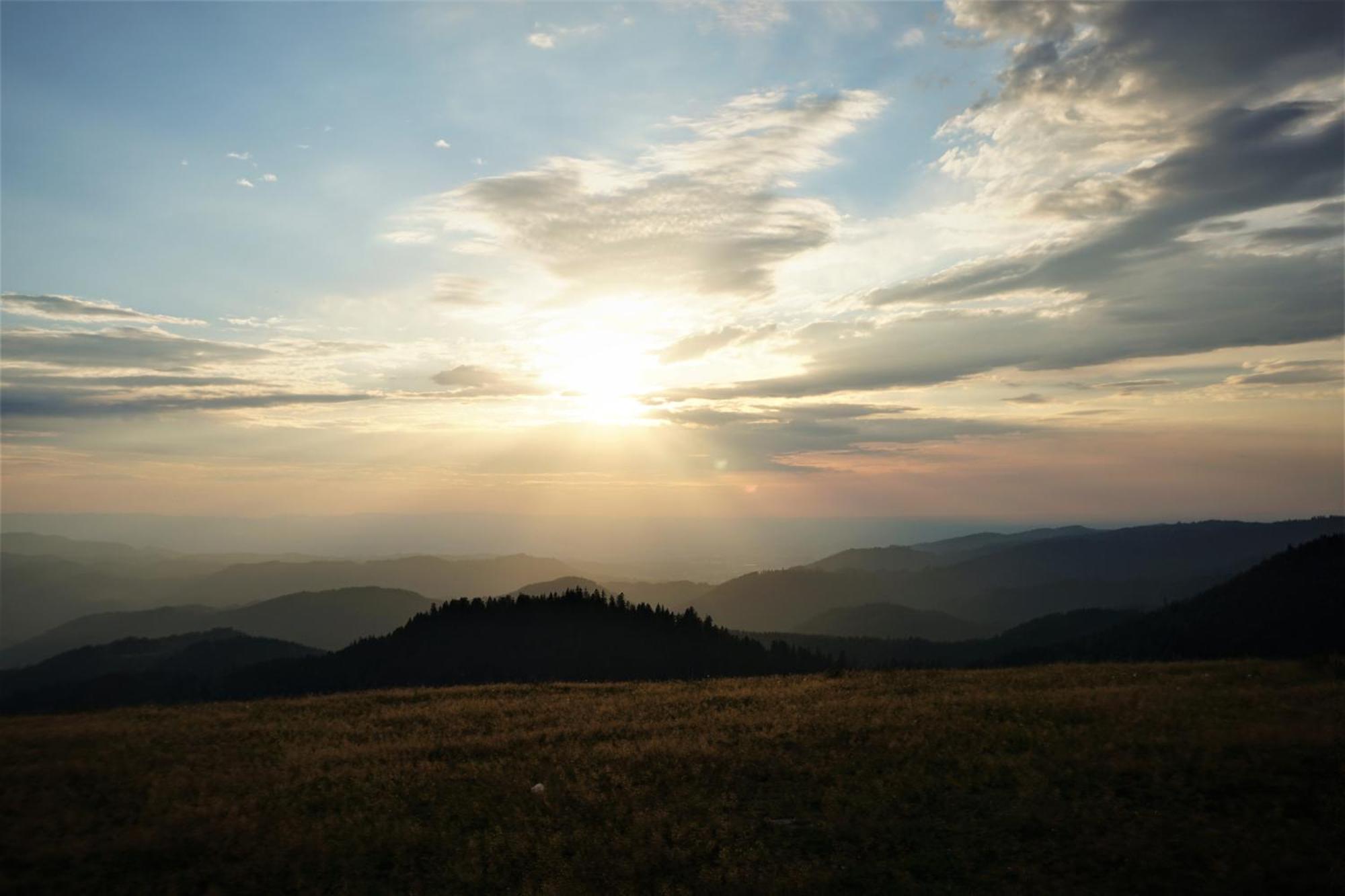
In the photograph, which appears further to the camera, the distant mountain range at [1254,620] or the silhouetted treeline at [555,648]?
the silhouetted treeline at [555,648]

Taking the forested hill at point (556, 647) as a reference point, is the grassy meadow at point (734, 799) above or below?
above

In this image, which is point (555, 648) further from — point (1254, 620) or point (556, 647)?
point (1254, 620)

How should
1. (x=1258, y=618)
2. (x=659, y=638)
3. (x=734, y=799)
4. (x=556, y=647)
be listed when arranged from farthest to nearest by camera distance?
(x=556, y=647) → (x=659, y=638) → (x=1258, y=618) → (x=734, y=799)

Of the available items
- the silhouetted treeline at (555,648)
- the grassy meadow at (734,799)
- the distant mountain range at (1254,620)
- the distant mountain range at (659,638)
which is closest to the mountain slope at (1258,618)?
the distant mountain range at (1254,620)

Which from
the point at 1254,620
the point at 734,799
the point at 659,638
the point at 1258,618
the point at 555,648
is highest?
the point at 734,799

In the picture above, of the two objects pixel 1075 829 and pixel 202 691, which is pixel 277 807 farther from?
pixel 202 691

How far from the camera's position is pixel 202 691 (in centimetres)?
19388

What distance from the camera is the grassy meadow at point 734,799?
1375cm

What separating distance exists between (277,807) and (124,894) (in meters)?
4.38

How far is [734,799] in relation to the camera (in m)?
17.6

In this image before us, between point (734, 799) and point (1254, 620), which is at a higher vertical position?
point (734, 799)

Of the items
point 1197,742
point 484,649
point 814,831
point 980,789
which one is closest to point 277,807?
point 814,831

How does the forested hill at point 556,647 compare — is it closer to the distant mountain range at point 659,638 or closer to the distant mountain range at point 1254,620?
the distant mountain range at point 659,638

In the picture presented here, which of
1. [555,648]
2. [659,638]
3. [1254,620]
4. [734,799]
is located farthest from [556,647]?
[1254,620]
